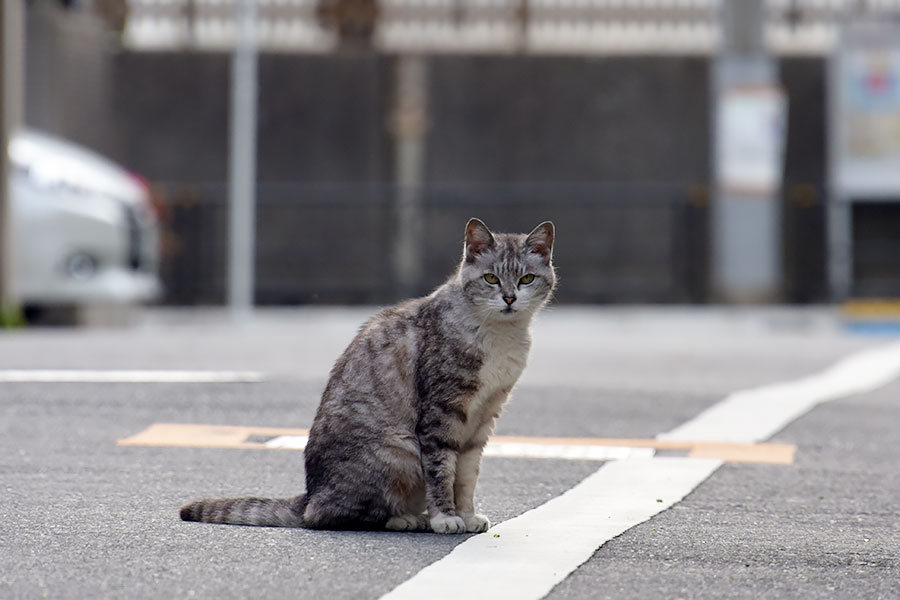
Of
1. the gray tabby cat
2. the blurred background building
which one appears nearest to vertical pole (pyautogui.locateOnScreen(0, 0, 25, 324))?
the blurred background building

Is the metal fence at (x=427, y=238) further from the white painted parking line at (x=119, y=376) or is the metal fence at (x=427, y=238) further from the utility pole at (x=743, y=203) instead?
the white painted parking line at (x=119, y=376)

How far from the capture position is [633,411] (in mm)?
8766

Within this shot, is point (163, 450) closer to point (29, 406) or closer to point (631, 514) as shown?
point (29, 406)

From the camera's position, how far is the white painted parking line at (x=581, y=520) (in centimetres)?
451

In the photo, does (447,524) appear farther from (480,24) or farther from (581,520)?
(480,24)

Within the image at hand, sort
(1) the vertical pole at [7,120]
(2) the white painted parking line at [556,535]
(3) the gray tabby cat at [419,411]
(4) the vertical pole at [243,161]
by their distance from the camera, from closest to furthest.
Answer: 1. (2) the white painted parking line at [556,535]
2. (3) the gray tabby cat at [419,411]
3. (1) the vertical pole at [7,120]
4. (4) the vertical pole at [243,161]

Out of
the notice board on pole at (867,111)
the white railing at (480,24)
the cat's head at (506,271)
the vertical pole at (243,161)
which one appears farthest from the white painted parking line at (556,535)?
the white railing at (480,24)

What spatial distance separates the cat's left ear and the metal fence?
14.4 meters

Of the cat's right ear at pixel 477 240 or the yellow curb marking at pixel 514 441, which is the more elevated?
the cat's right ear at pixel 477 240

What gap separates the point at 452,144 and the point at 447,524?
1558cm

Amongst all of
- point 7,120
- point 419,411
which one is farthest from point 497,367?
point 7,120

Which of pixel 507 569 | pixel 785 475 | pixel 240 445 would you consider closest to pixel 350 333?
pixel 240 445

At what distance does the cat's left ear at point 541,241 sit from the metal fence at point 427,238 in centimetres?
1444

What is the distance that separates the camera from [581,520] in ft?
18.3
